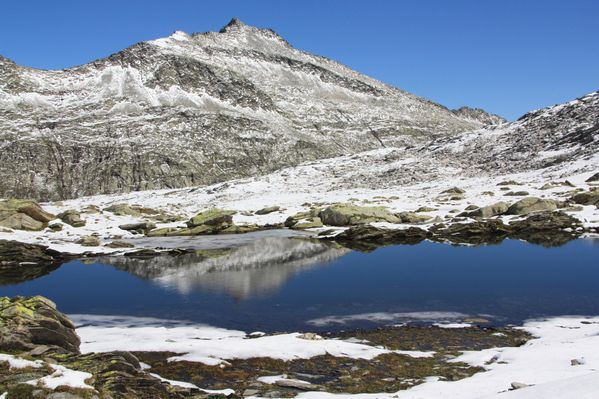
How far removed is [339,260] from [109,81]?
594ft

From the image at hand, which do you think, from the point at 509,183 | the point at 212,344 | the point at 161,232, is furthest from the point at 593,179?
the point at 212,344

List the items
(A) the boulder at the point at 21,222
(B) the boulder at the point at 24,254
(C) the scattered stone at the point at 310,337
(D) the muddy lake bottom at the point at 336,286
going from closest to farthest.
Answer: (C) the scattered stone at the point at 310,337 → (D) the muddy lake bottom at the point at 336,286 → (B) the boulder at the point at 24,254 → (A) the boulder at the point at 21,222

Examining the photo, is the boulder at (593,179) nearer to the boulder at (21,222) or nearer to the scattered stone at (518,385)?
the scattered stone at (518,385)

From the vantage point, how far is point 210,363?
14328 mm

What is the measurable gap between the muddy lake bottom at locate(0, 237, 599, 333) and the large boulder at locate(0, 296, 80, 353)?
22.6 ft

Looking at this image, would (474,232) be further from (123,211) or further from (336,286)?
(123,211)

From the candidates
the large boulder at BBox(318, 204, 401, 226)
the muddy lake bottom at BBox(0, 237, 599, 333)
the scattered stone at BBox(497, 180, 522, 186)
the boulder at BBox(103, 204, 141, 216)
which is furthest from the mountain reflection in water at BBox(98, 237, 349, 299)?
the scattered stone at BBox(497, 180, 522, 186)

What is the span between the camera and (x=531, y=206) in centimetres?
5078

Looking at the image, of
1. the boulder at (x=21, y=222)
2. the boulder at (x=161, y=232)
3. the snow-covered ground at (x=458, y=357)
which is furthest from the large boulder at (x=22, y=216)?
the snow-covered ground at (x=458, y=357)

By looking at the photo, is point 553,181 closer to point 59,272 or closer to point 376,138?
point 59,272

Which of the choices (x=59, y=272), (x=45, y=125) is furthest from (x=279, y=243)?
(x=45, y=125)

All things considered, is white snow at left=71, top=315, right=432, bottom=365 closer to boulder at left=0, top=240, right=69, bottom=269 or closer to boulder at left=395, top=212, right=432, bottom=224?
boulder at left=0, top=240, right=69, bottom=269

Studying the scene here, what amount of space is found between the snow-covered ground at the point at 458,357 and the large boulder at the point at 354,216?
1323 inches

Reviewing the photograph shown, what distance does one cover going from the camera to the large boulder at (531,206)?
165 ft
